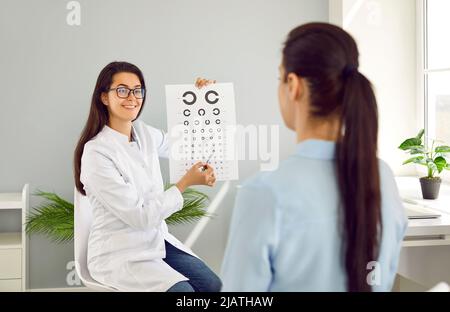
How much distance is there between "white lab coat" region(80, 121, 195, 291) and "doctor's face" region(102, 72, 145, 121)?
0.24 ft

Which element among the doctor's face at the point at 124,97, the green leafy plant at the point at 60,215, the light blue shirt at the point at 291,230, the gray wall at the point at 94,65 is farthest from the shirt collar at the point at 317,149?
the gray wall at the point at 94,65

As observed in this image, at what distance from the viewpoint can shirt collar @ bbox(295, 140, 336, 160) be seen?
106 centimetres

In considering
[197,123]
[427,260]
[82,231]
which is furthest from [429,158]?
[82,231]

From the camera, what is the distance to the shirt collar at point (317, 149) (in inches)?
41.9

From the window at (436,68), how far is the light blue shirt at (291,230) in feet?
7.26

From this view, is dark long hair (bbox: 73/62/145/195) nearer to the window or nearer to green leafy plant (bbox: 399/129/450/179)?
green leafy plant (bbox: 399/129/450/179)

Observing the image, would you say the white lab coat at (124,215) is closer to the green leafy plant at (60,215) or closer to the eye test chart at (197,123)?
the eye test chart at (197,123)

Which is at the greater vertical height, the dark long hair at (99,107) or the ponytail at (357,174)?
the dark long hair at (99,107)

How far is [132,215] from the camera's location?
199 cm

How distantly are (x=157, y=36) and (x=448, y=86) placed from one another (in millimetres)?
1530

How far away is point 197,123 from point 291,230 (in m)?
1.35

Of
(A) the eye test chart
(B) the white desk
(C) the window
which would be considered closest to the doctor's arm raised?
(A) the eye test chart
